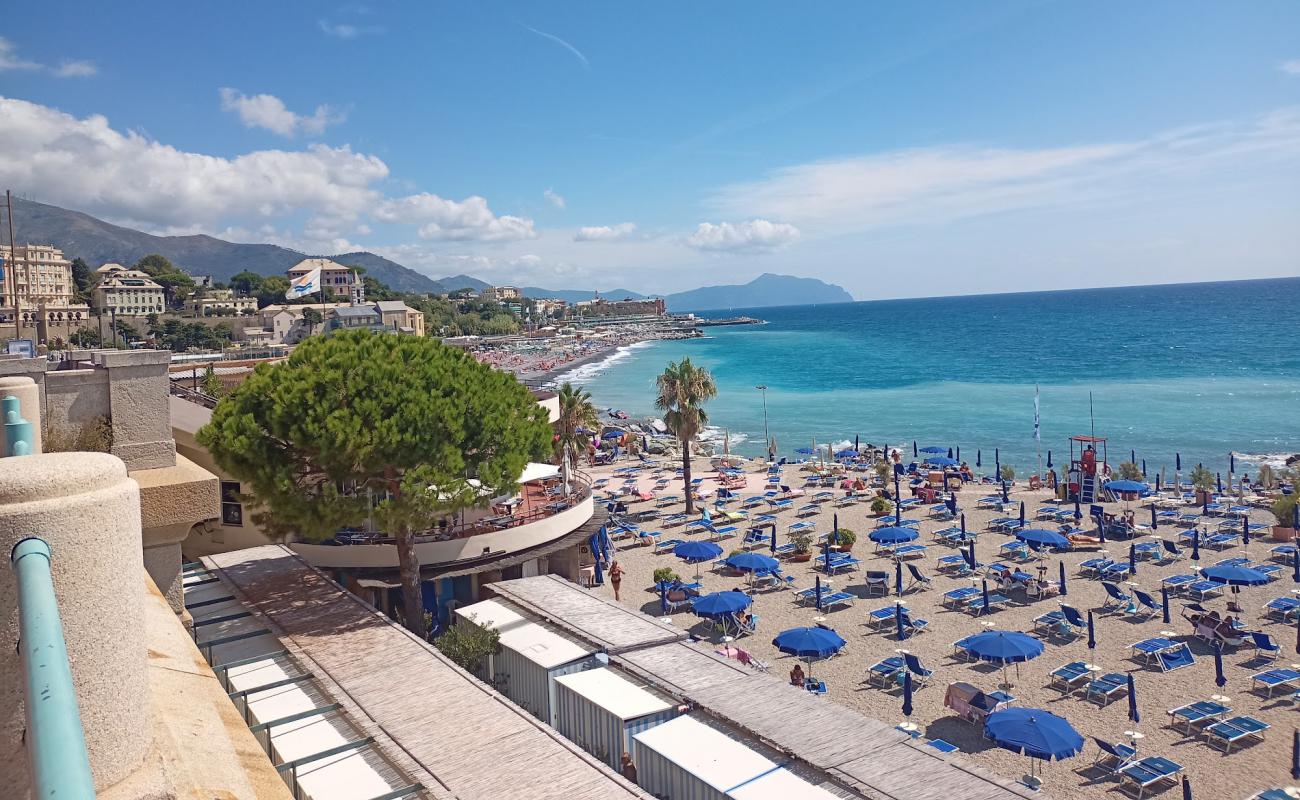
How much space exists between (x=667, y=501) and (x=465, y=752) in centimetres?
2621

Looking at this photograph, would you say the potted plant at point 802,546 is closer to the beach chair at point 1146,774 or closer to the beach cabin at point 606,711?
the beach chair at point 1146,774

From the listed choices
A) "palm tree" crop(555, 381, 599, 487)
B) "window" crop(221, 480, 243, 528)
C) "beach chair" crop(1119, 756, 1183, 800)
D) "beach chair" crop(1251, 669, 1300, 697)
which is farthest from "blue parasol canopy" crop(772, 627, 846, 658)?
"window" crop(221, 480, 243, 528)

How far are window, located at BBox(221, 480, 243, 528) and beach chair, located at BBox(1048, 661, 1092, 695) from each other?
58.6 ft

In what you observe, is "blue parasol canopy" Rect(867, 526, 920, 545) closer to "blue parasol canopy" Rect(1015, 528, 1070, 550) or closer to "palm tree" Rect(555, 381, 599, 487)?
"blue parasol canopy" Rect(1015, 528, 1070, 550)

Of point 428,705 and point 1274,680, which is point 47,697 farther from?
point 1274,680

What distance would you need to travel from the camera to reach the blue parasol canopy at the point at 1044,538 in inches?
993

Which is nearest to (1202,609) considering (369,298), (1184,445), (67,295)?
(1184,445)

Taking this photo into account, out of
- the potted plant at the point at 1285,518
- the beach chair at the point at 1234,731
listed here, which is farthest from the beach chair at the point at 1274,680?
the potted plant at the point at 1285,518

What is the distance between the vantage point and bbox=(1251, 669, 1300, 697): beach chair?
1625 centimetres

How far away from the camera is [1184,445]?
51.2 m

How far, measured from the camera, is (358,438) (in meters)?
14.9

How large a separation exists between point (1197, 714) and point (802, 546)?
1296cm

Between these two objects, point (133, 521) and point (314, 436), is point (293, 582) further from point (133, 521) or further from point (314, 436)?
point (133, 521)

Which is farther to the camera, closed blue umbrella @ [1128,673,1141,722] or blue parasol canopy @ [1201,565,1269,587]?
blue parasol canopy @ [1201,565,1269,587]
